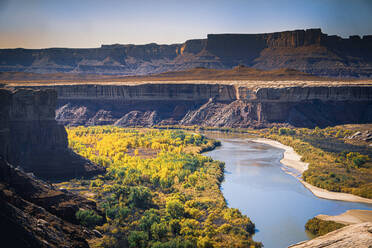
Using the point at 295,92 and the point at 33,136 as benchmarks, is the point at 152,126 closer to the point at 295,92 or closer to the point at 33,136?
the point at 295,92

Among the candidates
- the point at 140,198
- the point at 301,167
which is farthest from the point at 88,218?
the point at 301,167

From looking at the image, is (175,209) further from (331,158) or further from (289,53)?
(289,53)

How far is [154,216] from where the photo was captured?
1239 inches

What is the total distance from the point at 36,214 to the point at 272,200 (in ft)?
80.5

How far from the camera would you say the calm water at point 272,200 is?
32250mm

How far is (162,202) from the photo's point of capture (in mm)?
37062

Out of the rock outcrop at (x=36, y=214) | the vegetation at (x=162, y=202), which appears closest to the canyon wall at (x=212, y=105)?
the vegetation at (x=162, y=202)

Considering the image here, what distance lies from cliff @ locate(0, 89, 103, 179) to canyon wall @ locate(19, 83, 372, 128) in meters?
45.8

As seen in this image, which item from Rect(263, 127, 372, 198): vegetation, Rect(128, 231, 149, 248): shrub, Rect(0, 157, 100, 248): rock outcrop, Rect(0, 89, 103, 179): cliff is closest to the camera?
Rect(0, 157, 100, 248): rock outcrop

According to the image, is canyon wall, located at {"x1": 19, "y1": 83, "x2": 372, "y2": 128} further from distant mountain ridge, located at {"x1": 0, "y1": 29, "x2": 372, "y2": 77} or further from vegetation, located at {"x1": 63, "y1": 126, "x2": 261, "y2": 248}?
distant mountain ridge, located at {"x1": 0, "y1": 29, "x2": 372, "y2": 77}

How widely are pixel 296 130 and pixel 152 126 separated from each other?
3494 cm

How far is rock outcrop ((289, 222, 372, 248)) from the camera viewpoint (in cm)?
1694

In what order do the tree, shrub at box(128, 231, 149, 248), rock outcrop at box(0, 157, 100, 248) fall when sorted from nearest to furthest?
rock outcrop at box(0, 157, 100, 248)
shrub at box(128, 231, 149, 248)
the tree

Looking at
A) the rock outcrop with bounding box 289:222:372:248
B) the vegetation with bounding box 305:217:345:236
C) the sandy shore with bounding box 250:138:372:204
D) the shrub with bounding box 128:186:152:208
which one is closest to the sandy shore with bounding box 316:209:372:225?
the vegetation with bounding box 305:217:345:236
